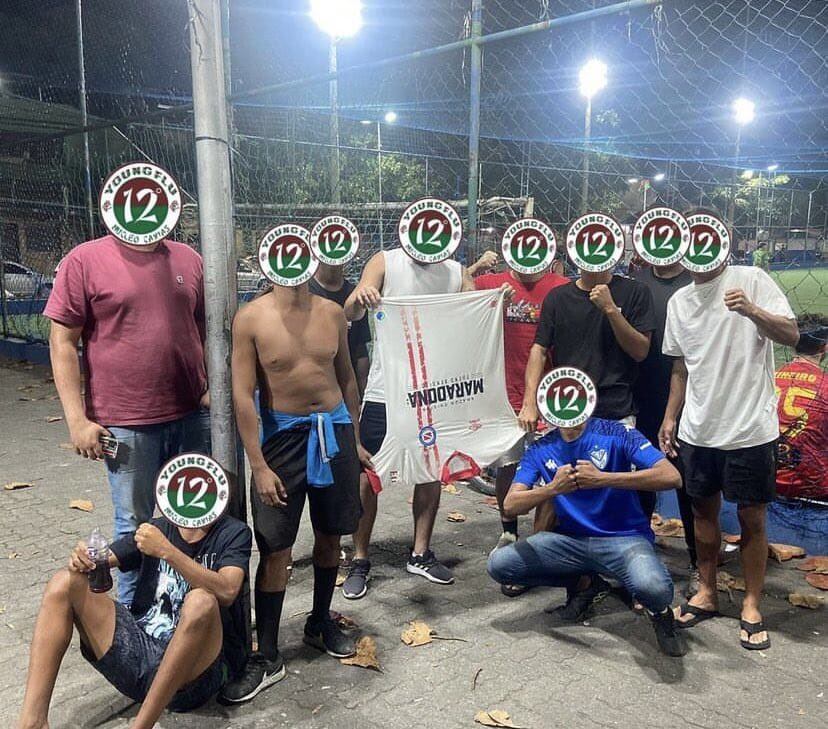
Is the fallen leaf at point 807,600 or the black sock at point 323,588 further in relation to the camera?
the fallen leaf at point 807,600

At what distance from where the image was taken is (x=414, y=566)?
4039 millimetres

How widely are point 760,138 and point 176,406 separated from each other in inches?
691

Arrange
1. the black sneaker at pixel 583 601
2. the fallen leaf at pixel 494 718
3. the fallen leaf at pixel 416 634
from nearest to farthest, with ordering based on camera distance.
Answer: the fallen leaf at pixel 494 718
the fallen leaf at pixel 416 634
the black sneaker at pixel 583 601

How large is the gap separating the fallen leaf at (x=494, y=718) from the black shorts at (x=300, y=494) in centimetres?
89

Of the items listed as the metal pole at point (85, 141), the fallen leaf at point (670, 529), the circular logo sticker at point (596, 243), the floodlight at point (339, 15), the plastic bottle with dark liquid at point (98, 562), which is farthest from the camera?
the floodlight at point (339, 15)

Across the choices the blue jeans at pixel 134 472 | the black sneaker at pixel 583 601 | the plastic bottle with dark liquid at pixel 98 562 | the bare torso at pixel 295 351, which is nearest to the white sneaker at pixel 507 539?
the black sneaker at pixel 583 601

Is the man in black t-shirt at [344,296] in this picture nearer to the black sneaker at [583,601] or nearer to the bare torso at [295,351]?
the bare torso at [295,351]

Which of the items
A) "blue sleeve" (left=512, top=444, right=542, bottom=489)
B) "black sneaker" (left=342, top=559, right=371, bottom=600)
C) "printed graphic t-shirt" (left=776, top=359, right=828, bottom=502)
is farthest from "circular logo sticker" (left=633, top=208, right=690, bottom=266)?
"black sneaker" (left=342, top=559, right=371, bottom=600)

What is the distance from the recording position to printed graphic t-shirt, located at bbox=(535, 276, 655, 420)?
11.7ft

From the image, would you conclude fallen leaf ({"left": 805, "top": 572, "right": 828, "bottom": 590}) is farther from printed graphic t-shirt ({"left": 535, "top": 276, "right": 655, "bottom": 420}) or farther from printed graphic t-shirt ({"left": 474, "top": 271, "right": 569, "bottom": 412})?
printed graphic t-shirt ({"left": 474, "top": 271, "right": 569, "bottom": 412})

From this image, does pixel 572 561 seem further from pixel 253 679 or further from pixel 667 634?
pixel 253 679

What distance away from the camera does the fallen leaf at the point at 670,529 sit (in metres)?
4.61

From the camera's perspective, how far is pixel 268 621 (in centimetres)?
300

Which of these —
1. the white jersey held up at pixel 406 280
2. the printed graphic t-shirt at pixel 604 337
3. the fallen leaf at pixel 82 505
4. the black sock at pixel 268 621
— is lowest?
the fallen leaf at pixel 82 505
